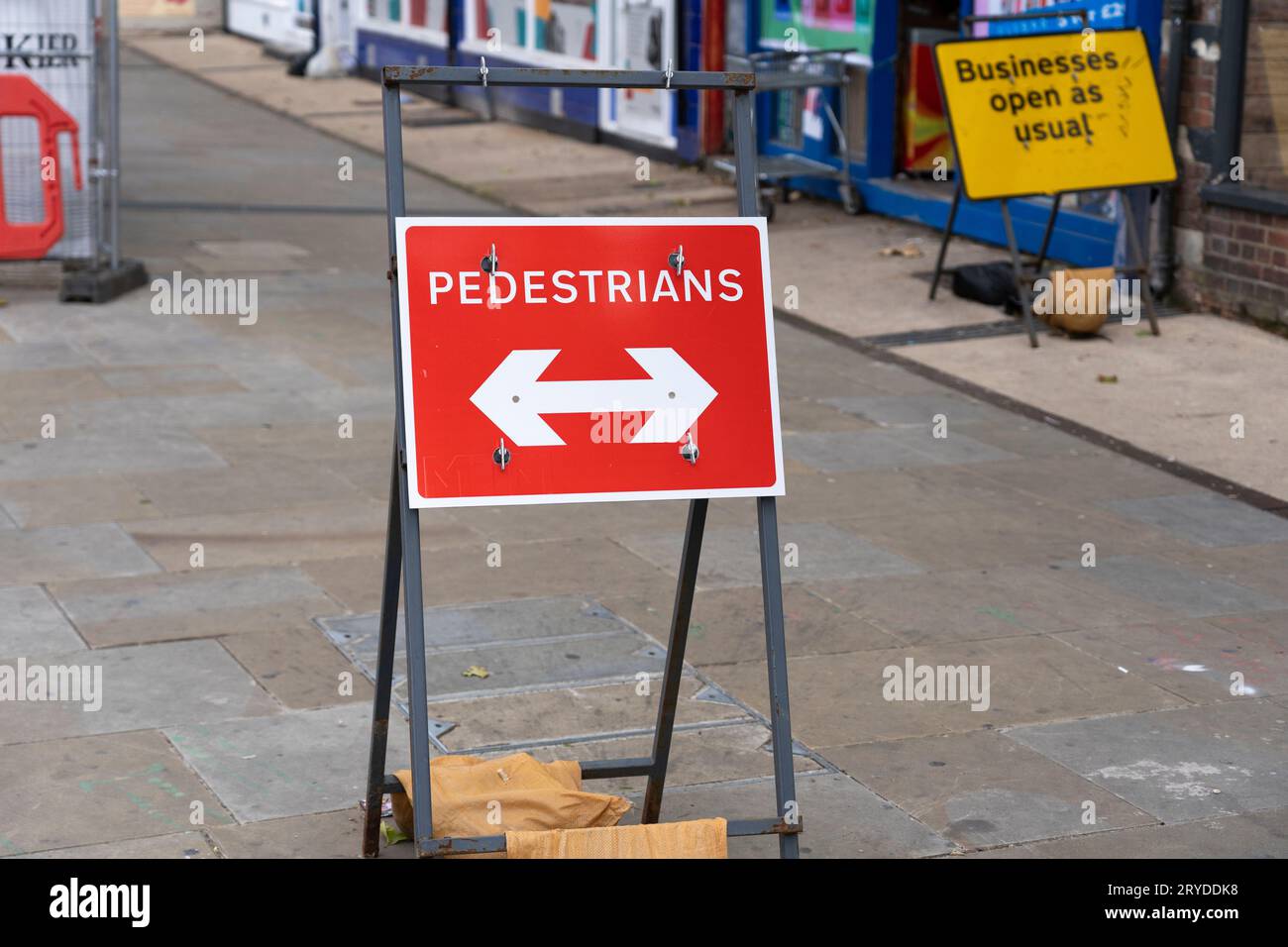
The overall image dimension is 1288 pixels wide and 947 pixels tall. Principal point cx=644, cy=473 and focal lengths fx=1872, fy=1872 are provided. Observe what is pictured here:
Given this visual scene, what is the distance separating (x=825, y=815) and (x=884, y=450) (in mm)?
3982

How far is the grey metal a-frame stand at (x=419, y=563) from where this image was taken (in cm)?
412

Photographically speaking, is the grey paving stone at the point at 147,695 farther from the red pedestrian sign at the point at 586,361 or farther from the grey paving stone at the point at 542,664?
the red pedestrian sign at the point at 586,361

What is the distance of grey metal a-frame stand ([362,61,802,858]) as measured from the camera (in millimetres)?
4125

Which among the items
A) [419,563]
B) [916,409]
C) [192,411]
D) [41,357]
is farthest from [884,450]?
[419,563]

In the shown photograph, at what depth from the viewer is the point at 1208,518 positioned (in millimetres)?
7836

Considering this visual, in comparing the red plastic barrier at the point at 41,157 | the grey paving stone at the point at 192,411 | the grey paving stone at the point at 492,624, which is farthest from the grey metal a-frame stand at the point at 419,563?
the red plastic barrier at the point at 41,157

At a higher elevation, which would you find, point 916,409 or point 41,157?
point 41,157

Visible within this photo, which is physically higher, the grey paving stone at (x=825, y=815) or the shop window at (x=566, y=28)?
the shop window at (x=566, y=28)

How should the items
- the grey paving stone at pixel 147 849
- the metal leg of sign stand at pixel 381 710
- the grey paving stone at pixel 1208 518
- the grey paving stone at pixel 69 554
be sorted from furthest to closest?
the grey paving stone at pixel 1208 518 → the grey paving stone at pixel 69 554 → the grey paving stone at pixel 147 849 → the metal leg of sign stand at pixel 381 710

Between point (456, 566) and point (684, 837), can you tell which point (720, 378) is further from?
point (456, 566)

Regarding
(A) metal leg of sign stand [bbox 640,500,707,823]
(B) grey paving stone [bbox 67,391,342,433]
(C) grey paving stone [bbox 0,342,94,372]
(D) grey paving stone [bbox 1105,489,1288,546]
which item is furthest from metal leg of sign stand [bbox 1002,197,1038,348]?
(A) metal leg of sign stand [bbox 640,500,707,823]

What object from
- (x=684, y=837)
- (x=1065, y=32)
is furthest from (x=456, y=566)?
(x=1065, y=32)

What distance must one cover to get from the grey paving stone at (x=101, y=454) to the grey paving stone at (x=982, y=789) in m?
4.02

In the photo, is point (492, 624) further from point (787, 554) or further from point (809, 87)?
point (809, 87)
